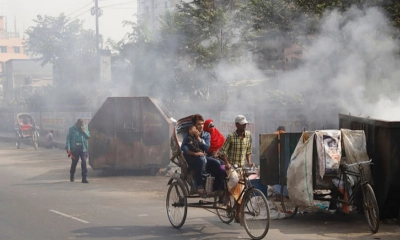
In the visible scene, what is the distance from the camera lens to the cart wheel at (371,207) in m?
8.04

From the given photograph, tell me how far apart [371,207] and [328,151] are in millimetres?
981

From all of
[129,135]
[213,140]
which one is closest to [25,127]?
[129,135]

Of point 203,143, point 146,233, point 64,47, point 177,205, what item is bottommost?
point 146,233

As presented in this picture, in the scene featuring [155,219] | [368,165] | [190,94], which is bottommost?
[155,219]

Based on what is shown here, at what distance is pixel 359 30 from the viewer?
15352 millimetres

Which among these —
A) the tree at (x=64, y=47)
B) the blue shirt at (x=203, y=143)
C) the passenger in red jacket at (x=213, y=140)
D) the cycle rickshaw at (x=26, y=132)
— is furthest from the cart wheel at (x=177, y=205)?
the tree at (x=64, y=47)

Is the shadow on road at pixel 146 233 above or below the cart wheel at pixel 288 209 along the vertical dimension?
below

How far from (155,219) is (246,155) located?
6.67 feet

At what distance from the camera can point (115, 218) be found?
10.1 meters

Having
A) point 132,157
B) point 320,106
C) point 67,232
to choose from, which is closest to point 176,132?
point 67,232

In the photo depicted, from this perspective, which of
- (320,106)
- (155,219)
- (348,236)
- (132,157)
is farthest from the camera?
(320,106)

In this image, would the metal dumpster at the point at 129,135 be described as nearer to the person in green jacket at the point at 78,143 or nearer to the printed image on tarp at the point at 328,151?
the person in green jacket at the point at 78,143

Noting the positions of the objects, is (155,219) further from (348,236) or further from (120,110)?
(120,110)

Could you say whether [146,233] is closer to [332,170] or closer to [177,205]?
[177,205]
